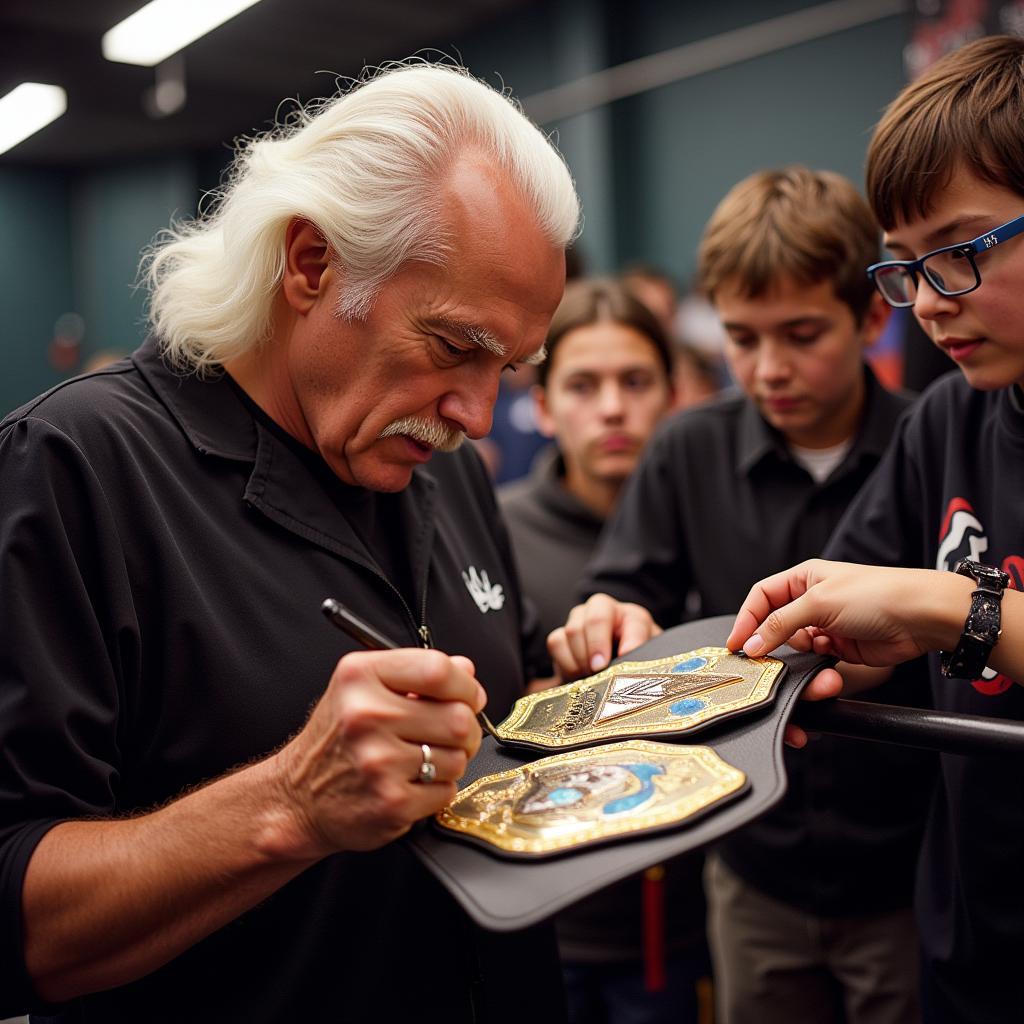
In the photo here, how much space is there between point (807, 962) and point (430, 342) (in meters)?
1.48

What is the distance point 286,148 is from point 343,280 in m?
0.25

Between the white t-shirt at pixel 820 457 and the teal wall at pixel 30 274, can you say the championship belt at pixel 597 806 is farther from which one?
the teal wall at pixel 30 274

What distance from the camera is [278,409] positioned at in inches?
53.3

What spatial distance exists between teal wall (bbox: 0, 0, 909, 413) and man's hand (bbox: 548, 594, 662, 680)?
2868mm

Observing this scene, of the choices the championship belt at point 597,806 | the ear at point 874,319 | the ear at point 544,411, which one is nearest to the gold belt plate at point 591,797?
the championship belt at point 597,806

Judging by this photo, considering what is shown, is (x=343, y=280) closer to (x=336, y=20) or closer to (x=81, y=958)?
(x=81, y=958)

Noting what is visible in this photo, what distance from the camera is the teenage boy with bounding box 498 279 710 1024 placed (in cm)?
219

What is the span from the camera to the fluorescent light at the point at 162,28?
4.32m

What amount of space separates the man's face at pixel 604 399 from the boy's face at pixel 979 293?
1.27 m

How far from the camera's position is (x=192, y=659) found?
44.6 inches

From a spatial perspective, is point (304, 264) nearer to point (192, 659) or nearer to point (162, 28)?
point (192, 659)

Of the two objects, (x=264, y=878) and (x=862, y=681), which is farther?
(x=862, y=681)

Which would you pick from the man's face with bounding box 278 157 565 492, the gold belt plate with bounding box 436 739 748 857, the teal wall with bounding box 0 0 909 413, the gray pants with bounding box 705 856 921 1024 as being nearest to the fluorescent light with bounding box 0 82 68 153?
the teal wall with bounding box 0 0 909 413

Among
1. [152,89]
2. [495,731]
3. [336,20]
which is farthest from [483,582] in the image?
[336,20]
